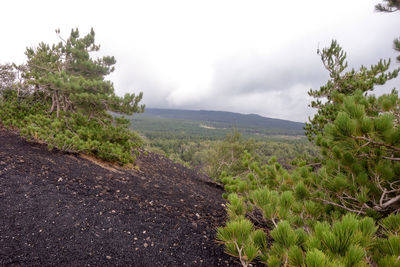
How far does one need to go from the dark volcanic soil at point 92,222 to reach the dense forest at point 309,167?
2.11 ft

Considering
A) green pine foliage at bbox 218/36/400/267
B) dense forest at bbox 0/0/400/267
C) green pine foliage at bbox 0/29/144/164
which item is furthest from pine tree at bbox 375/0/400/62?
green pine foliage at bbox 0/29/144/164

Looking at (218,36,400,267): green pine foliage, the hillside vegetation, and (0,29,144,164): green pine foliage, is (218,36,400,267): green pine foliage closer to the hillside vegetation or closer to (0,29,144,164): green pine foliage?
the hillside vegetation

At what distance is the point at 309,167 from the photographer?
298 centimetres

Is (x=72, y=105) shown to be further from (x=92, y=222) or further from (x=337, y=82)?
(x=337, y=82)

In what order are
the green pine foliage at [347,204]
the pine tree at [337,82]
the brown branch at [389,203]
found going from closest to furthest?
the green pine foliage at [347,204]
the brown branch at [389,203]
the pine tree at [337,82]

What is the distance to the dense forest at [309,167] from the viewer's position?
3.87 ft

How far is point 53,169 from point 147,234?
8.93 feet

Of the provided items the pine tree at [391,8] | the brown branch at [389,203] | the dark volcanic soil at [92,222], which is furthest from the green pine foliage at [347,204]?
the pine tree at [391,8]

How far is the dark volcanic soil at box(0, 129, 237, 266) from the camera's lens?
211 cm

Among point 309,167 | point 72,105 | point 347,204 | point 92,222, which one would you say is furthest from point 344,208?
point 72,105

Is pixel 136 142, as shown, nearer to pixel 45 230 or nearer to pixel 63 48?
pixel 45 230

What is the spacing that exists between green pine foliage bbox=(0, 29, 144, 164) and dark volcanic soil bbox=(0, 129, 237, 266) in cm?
124

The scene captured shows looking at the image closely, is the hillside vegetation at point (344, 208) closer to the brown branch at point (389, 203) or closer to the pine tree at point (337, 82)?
the brown branch at point (389, 203)

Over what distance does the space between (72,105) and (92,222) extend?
596 centimetres
